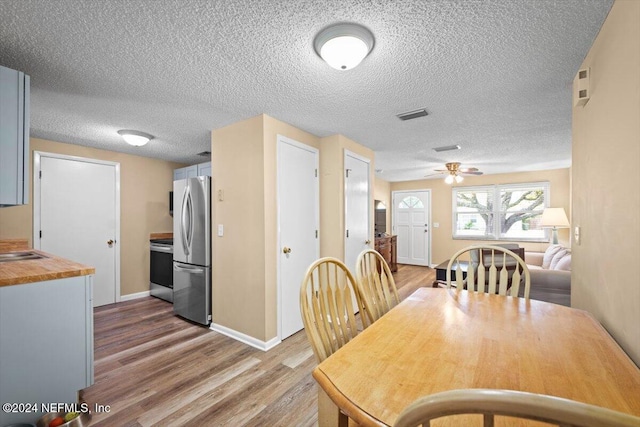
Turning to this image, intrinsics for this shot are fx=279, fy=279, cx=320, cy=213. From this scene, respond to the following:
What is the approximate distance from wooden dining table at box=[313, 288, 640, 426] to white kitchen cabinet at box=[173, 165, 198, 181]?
3.67 metres

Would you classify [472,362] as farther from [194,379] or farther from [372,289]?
[194,379]

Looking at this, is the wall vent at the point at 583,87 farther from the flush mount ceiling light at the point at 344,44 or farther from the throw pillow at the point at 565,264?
the throw pillow at the point at 565,264

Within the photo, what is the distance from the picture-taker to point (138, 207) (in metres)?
4.24

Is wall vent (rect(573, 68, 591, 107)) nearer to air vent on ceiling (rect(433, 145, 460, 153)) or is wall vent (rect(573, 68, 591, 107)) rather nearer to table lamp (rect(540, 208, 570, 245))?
air vent on ceiling (rect(433, 145, 460, 153))

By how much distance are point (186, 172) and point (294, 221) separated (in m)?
→ 2.31

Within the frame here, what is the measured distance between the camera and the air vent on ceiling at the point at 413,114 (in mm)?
2541

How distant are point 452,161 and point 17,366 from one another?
5258 millimetres

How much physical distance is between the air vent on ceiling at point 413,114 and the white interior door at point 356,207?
836mm

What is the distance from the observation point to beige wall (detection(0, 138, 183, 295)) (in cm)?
405

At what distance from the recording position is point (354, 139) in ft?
11.2

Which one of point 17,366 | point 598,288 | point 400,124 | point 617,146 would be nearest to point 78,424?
point 17,366

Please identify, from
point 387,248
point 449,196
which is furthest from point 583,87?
point 449,196

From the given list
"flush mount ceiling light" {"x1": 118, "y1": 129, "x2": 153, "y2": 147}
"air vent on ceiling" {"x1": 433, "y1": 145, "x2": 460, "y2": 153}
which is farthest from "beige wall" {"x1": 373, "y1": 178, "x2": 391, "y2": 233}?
"flush mount ceiling light" {"x1": 118, "y1": 129, "x2": 153, "y2": 147}

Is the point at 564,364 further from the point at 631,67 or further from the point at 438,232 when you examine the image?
the point at 438,232
